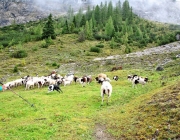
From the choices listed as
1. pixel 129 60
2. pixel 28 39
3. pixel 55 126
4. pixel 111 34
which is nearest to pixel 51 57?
pixel 129 60

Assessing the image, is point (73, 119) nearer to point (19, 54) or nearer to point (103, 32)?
point (19, 54)

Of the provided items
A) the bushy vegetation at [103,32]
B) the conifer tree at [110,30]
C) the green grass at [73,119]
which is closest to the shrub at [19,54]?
the bushy vegetation at [103,32]

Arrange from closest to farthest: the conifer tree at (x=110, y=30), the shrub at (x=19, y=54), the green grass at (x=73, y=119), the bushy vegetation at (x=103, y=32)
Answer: the green grass at (x=73, y=119) → the shrub at (x=19, y=54) → the bushy vegetation at (x=103, y=32) → the conifer tree at (x=110, y=30)

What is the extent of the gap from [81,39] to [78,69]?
44602 mm

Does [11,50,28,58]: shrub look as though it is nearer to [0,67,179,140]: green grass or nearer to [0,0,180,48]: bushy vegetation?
[0,0,180,48]: bushy vegetation

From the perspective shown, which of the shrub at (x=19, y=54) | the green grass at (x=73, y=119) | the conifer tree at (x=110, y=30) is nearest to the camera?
the green grass at (x=73, y=119)

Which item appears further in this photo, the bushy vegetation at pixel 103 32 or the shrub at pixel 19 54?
the bushy vegetation at pixel 103 32

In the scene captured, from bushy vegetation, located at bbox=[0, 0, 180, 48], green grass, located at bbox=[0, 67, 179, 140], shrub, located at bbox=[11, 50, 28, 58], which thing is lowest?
green grass, located at bbox=[0, 67, 179, 140]

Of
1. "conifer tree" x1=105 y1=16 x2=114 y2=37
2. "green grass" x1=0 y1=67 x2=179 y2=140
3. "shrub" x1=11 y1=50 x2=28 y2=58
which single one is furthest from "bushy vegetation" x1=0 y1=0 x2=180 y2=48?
"green grass" x1=0 y1=67 x2=179 y2=140

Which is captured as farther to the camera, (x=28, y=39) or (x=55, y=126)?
(x=28, y=39)

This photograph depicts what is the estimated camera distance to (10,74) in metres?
51.9

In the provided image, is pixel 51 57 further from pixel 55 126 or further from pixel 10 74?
pixel 55 126

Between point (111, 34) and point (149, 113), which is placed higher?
point (111, 34)

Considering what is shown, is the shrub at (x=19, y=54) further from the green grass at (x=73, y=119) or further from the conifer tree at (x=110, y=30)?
the green grass at (x=73, y=119)
